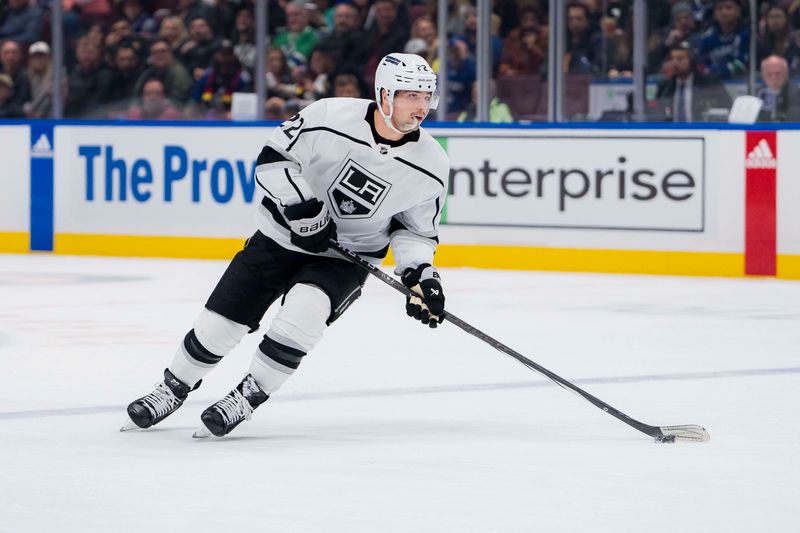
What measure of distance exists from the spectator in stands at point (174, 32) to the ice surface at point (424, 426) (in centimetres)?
364

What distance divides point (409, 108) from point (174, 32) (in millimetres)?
7198

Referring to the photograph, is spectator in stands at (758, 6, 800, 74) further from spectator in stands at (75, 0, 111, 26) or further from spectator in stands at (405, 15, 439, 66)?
spectator in stands at (75, 0, 111, 26)

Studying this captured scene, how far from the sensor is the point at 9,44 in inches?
452

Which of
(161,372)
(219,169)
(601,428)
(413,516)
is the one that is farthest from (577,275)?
(413,516)

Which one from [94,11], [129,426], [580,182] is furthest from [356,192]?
[94,11]

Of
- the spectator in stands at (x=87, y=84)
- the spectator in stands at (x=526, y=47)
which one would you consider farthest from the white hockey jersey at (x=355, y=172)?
the spectator in stands at (x=87, y=84)

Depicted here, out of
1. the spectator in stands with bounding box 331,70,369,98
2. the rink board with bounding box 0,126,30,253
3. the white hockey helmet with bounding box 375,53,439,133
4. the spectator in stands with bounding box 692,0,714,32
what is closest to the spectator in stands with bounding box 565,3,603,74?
the spectator in stands with bounding box 692,0,714,32

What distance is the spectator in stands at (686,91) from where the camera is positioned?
920 centimetres

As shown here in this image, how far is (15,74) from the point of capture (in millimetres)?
11328

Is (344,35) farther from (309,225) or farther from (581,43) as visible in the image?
(309,225)

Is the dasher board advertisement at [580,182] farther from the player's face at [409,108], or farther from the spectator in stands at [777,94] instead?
the player's face at [409,108]

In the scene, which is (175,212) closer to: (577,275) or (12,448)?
(577,275)

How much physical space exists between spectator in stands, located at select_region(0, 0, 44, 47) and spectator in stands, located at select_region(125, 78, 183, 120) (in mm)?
882

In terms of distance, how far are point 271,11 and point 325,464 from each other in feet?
23.3
